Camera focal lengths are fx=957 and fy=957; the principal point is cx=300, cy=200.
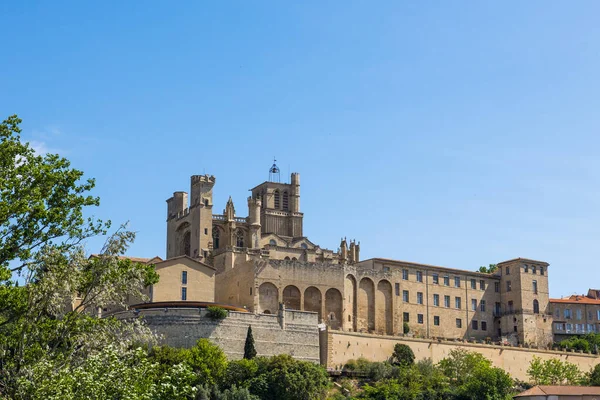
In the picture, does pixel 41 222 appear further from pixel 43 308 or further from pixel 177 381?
pixel 177 381

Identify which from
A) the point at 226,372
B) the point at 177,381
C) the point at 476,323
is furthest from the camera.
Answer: the point at 476,323

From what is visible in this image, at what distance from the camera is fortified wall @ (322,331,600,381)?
7294cm

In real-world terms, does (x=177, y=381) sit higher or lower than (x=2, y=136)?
lower

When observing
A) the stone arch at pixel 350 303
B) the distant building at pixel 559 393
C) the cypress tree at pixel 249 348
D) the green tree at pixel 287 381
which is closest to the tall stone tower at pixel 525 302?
the distant building at pixel 559 393

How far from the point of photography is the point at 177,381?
101 feet

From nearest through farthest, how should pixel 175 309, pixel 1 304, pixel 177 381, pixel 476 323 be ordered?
pixel 1 304
pixel 177 381
pixel 175 309
pixel 476 323

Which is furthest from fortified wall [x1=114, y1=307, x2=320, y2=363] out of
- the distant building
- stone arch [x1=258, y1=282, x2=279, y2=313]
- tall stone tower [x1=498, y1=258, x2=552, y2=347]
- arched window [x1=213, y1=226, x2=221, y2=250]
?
tall stone tower [x1=498, y1=258, x2=552, y2=347]

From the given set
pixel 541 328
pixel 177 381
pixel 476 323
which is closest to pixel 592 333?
pixel 541 328

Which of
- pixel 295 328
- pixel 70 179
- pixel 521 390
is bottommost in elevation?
pixel 521 390

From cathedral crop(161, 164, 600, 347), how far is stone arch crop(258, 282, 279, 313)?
0.08m

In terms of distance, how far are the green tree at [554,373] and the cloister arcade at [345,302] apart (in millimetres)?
12501

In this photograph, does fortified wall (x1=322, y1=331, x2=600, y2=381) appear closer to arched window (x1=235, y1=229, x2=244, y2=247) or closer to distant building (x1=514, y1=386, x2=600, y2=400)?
distant building (x1=514, y1=386, x2=600, y2=400)

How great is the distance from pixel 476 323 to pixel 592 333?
13.1 m

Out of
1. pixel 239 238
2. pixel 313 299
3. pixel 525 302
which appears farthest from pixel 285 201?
pixel 525 302
